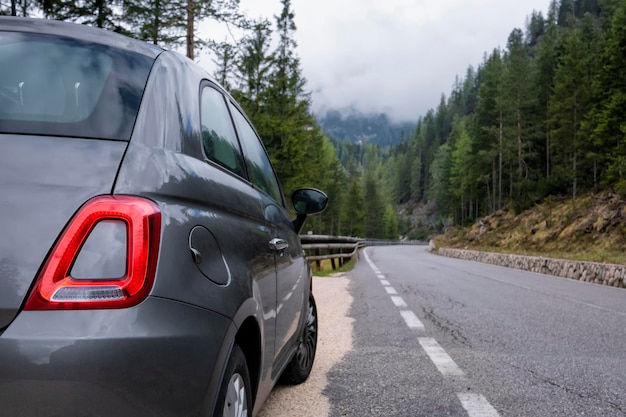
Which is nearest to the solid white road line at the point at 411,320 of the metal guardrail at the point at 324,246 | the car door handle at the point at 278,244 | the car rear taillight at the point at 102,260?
the car door handle at the point at 278,244

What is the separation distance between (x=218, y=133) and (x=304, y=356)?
2127mm

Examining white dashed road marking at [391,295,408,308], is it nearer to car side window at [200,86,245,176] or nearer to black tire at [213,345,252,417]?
car side window at [200,86,245,176]

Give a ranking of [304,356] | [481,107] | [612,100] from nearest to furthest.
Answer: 1. [304,356]
2. [612,100]
3. [481,107]

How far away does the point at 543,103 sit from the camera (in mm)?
55531

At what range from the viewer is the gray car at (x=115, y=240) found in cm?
131

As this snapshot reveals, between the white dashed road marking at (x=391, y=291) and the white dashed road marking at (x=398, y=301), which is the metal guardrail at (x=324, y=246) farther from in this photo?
the white dashed road marking at (x=398, y=301)

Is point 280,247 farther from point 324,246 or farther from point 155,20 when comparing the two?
point 155,20

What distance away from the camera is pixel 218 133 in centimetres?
238

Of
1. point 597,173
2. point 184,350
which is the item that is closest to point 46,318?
point 184,350

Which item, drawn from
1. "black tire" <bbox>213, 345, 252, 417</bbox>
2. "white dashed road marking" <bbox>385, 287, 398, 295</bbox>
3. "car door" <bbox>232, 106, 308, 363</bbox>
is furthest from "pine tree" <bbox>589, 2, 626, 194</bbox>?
"black tire" <bbox>213, 345, 252, 417</bbox>

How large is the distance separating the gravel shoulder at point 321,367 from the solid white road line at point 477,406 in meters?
0.90

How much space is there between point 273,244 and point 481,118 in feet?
204

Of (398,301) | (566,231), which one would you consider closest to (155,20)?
(398,301)

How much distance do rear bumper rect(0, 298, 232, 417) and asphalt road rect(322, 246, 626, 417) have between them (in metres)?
1.95
